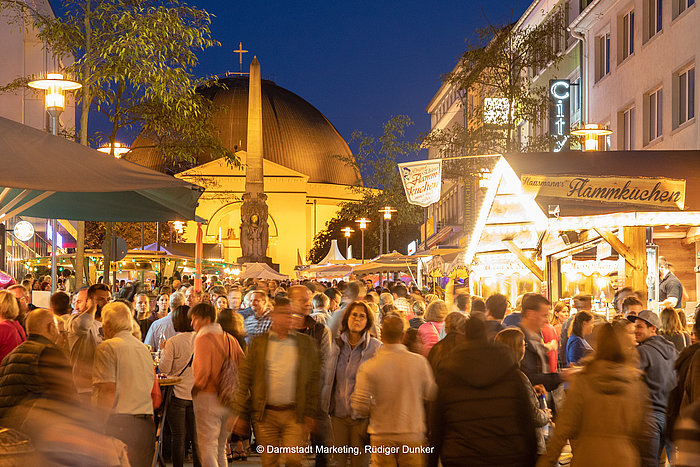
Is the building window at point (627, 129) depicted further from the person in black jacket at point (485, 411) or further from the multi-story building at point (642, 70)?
the person in black jacket at point (485, 411)

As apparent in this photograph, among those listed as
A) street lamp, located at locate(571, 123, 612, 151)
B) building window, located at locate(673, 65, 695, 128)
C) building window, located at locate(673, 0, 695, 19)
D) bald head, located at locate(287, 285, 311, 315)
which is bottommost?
bald head, located at locate(287, 285, 311, 315)

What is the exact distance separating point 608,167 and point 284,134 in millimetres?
99586

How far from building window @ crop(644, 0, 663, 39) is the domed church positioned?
7373 centimetres

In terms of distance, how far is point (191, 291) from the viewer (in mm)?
16906

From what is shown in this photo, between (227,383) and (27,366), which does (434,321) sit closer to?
(227,383)

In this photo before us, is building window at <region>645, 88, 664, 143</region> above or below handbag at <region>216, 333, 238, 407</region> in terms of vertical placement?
above

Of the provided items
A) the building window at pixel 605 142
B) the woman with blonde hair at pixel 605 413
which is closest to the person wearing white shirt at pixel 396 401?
the woman with blonde hair at pixel 605 413

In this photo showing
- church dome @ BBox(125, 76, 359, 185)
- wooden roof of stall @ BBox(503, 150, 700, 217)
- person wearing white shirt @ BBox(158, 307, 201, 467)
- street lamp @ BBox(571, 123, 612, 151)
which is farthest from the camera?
church dome @ BBox(125, 76, 359, 185)

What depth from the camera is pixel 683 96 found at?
25234mm

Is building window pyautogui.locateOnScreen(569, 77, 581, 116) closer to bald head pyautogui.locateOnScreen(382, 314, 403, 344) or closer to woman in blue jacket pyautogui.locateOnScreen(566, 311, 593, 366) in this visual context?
woman in blue jacket pyautogui.locateOnScreen(566, 311, 593, 366)

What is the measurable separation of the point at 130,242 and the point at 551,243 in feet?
241

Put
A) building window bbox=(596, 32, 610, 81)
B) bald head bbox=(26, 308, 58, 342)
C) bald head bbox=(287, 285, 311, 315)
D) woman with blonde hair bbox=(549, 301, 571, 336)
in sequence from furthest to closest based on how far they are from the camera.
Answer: building window bbox=(596, 32, 610, 81) → woman with blonde hair bbox=(549, 301, 571, 336) → bald head bbox=(287, 285, 311, 315) → bald head bbox=(26, 308, 58, 342)

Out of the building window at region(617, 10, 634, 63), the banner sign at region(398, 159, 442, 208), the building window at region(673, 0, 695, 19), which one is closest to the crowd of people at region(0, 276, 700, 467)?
the banner sign at region(398, 159, 442, 208)

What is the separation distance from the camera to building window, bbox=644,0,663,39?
27.1 meters
